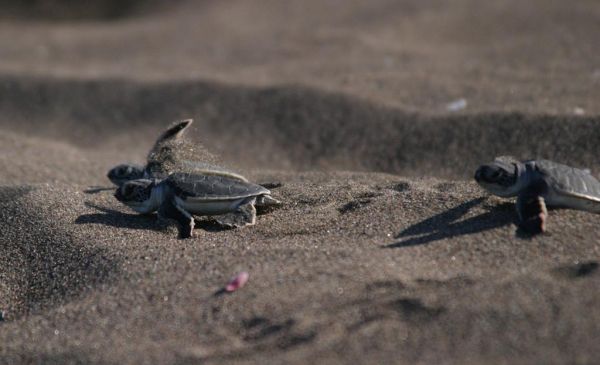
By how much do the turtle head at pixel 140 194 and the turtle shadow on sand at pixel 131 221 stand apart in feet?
0.30

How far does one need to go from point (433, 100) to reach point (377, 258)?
2.85m

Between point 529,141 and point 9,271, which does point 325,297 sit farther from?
point 529,141

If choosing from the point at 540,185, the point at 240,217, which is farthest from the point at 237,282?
the point at 540,185

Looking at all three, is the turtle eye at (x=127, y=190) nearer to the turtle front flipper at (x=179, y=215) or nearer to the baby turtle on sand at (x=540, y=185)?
the turtle front flipper at (x=179, y=215)

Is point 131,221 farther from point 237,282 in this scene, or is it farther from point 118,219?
point 237,282

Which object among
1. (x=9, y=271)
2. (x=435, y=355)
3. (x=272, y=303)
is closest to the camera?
(x=435, y=355)

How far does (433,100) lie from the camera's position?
5.14 meters

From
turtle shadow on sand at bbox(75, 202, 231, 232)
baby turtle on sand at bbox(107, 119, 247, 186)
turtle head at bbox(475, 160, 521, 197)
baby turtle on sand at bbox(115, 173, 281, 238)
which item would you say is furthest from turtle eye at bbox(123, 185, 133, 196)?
turtle head at bbox(475, 160, 521, 197)

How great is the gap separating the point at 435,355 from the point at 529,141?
262cm

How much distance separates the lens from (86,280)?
2.70 m

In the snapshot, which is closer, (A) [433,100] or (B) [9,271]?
(B) [9,271]

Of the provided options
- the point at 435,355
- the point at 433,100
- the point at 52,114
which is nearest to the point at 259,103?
the point at 433,100

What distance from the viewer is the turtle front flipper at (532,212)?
8.67ft

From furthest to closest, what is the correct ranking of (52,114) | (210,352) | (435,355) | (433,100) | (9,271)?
1. (52,114)
2. (433,100)
3. (9,271)
4. (210,352)
5. (435,355)
